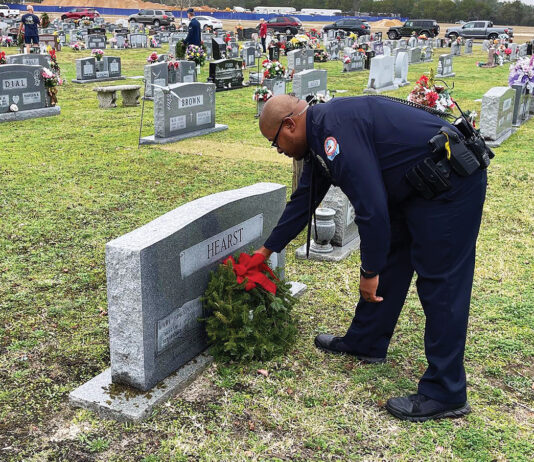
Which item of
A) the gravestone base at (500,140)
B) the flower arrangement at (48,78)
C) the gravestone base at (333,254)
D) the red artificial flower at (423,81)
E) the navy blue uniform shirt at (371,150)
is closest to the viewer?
the navy blue uniform shirt at (371,150)

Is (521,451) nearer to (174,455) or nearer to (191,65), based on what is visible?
(174,455)

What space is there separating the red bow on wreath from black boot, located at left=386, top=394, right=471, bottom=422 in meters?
1.08

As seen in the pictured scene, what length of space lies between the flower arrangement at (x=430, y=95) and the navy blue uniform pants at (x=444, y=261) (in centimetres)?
623

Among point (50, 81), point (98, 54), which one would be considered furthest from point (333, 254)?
point (98, 54)

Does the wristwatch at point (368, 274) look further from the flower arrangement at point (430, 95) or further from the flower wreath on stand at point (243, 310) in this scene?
the flower arrangement at point (430, 95)

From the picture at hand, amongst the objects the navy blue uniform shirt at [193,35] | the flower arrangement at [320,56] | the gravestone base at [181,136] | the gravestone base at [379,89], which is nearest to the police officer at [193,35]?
the navy blue uniform shirt at [193,35]

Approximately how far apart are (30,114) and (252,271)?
1114 centimetres

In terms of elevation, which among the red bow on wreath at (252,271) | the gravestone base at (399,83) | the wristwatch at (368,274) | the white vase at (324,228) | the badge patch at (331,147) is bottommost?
the white vase at (324,228)

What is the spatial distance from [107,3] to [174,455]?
95.3 m

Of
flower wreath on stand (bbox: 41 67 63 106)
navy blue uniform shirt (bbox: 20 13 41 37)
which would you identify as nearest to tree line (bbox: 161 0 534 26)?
navy blue uniform shirt (bbox: 20 13 41 37)

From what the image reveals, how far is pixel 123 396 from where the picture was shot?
3625mm

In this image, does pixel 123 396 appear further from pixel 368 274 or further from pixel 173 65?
pixel 173 65

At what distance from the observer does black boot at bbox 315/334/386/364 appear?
4.15 metres

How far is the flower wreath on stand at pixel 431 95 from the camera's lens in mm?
9344
